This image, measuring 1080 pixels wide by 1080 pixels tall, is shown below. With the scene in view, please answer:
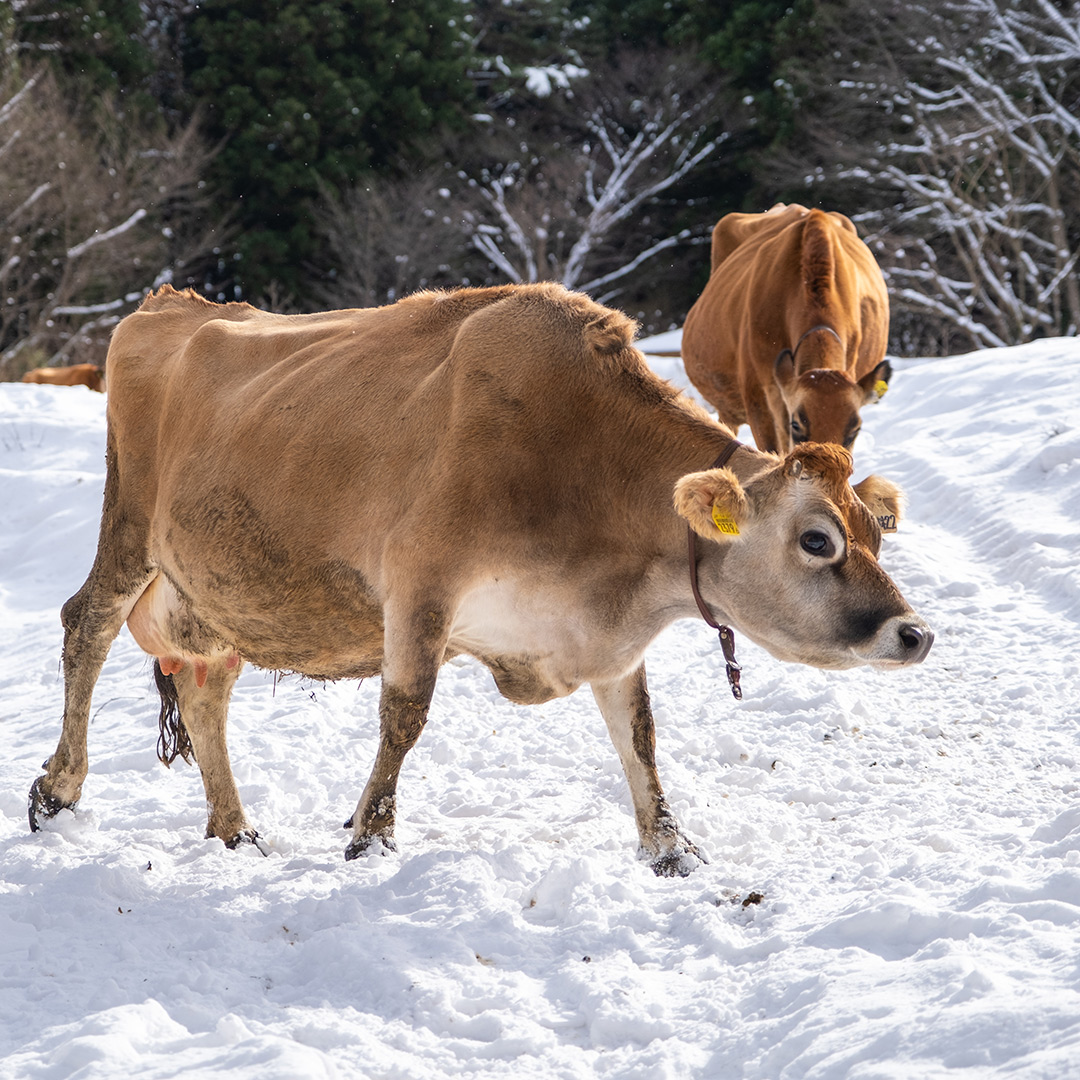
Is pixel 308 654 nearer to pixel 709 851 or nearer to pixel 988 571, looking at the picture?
pixel 709 851

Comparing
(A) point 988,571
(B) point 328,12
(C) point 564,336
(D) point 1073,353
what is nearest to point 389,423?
(C) point 564,336

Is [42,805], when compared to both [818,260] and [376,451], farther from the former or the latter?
[818,260]

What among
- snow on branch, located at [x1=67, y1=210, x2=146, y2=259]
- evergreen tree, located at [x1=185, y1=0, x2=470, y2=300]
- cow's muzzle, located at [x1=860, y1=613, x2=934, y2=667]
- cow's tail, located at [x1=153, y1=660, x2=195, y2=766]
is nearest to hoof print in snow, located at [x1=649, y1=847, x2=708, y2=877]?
cow's muzzle, located at [x1=860, y1=613, x2=934, y2=667]

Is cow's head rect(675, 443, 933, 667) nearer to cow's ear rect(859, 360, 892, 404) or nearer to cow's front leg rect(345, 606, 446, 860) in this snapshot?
cow's front leg rect(345, 606, 446, 860)

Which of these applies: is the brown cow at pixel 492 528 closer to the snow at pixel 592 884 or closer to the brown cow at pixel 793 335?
the snow at pixel 592 884

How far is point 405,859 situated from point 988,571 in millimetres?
4249

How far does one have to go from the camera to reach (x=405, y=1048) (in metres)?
2.64

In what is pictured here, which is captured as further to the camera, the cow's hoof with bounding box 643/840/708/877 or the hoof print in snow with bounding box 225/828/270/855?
the hoof print in snow with bounding box 225/828/270/855

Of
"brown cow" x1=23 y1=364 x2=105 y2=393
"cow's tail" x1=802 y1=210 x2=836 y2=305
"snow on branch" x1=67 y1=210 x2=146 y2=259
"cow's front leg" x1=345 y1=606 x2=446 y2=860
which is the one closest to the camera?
"cow's front leg" x1=345 y1=606 x2=446 y2=860

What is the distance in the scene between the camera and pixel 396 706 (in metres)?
3.64

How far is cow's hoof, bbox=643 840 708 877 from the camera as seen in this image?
375 centimetres

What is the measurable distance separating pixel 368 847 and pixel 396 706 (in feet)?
1.52

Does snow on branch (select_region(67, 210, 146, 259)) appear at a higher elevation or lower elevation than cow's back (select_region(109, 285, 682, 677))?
lower

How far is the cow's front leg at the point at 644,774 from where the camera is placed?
379 cm
